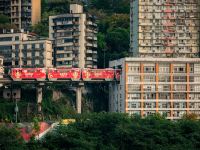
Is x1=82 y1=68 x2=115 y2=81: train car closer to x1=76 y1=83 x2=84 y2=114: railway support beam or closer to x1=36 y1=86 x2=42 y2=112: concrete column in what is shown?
x1=76 y1=83 x2=84 y2=114: railway support beam

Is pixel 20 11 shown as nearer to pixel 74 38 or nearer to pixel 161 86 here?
pixel 74 38

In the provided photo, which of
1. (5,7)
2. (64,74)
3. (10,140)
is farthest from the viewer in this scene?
(5,7)


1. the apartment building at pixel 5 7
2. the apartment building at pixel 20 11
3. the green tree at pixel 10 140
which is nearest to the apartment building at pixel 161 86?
the green tree at pixel 10 140

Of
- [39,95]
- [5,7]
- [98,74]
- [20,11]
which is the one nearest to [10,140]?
[39,95]

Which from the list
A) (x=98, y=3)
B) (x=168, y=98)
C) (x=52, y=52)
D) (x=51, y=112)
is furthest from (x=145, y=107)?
(x=98, y=3)

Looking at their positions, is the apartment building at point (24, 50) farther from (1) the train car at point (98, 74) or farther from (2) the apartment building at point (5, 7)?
(2) the apartment building at point (5, 7)

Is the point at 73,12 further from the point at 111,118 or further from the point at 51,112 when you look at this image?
the point at 111,118
